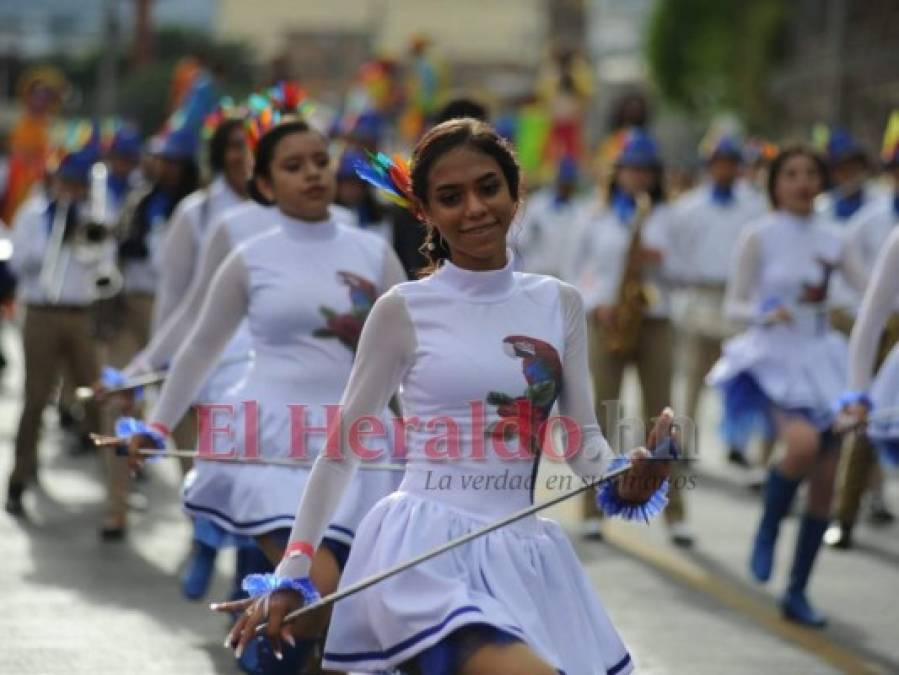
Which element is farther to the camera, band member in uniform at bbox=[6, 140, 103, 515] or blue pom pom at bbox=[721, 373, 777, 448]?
band member in uniform at bbox=[6, 140, 103, 515]

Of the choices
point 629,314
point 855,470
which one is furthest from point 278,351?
point 629,314

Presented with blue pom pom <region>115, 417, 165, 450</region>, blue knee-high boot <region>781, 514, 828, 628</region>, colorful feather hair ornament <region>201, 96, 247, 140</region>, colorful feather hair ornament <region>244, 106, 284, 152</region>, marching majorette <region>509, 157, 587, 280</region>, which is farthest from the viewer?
marching majorette <region>509, 157, 587, 280</region>

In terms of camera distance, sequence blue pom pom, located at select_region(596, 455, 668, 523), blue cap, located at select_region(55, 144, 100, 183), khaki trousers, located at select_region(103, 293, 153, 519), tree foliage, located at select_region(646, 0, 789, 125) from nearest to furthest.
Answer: blue pom pom, located at select_region(596, 455, 668, 523) → khaki trousers, located at select_region(103, 293, 153, 519) → blue cap, located at select_region(55, 144, 100, 183) → tree foliage, located at select_region(646, 0, 789, 125)

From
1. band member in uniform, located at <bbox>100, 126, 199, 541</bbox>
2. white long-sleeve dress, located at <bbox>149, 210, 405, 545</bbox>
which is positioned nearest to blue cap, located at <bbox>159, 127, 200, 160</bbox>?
band member in uniform, located at <bbox>100, 126, 199, 541</bbox>

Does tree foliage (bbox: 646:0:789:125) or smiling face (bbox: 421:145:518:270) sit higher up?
tree foliage (bbox: 646:0:789:125)

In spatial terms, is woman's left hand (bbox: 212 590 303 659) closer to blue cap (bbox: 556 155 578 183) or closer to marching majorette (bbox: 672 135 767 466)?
marching majorette (bbox: 672 135 767 466)

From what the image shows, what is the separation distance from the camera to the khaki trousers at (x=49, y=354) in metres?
13.2

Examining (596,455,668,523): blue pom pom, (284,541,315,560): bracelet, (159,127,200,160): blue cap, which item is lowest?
(284,541,315,560): bracelet

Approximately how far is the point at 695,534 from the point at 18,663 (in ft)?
16.4

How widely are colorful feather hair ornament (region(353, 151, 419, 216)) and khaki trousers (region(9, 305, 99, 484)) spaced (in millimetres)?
7237

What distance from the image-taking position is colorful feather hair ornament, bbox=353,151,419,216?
615 centimetres

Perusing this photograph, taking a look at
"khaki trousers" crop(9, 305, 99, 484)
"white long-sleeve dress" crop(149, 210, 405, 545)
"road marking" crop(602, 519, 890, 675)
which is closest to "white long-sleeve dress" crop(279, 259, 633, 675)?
"white long-sleeve dress" crop(149, 210, 405, 545)

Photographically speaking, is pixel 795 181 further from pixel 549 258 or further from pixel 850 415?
pixel 549 258

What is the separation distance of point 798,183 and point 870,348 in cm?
224
